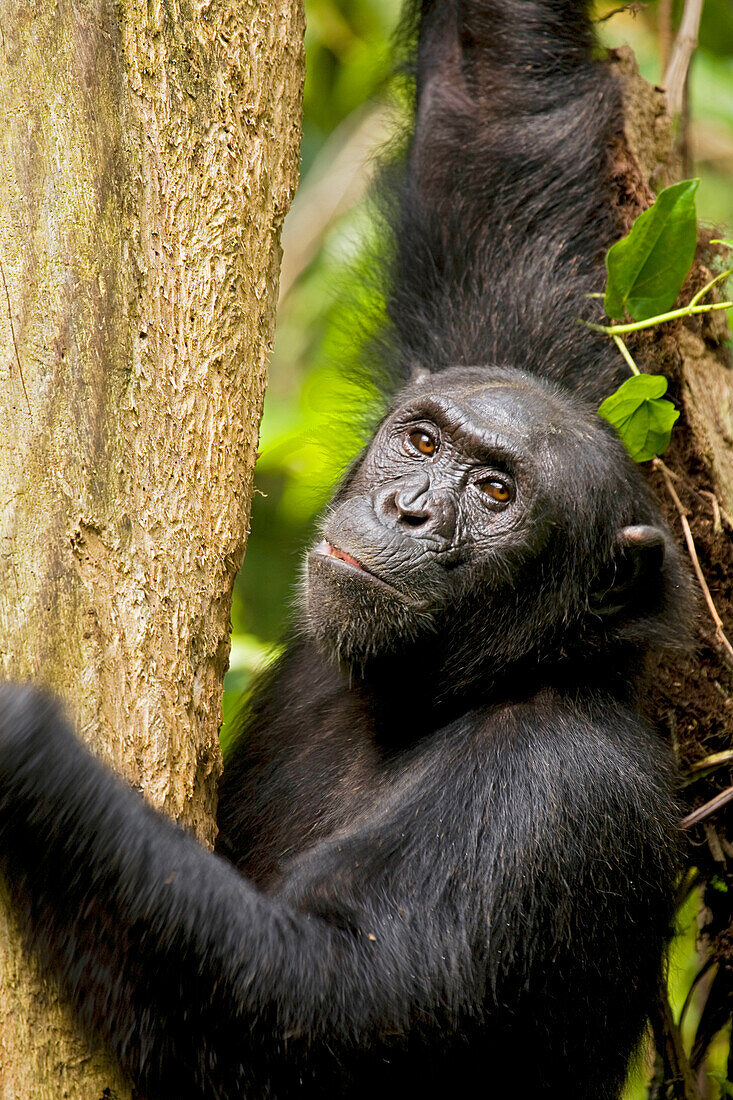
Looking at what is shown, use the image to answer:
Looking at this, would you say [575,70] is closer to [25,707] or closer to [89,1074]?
[25,707]

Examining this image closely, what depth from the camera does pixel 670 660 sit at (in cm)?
531

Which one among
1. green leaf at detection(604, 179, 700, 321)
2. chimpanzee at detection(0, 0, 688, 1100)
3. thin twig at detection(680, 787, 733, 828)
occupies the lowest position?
thin twig at detection(680, 787, 733, 828)

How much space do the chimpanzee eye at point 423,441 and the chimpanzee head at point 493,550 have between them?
2 cm

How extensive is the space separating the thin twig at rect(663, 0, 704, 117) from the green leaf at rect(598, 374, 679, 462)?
2.28 meters

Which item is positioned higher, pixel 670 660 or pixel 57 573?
pixel 57 573

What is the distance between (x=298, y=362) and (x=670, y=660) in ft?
16.7

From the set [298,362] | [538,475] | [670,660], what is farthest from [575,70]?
[298,362]

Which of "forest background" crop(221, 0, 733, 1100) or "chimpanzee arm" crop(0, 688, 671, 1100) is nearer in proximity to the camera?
"chimpanzee arm" crop(0, 688, 671, 1100)

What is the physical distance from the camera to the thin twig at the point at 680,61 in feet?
19.8

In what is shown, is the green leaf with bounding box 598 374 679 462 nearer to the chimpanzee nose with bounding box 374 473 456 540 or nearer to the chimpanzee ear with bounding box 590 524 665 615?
the chimpanzee ear with bounding box 590 524 665 615

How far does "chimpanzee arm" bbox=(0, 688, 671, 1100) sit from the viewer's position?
325 cm

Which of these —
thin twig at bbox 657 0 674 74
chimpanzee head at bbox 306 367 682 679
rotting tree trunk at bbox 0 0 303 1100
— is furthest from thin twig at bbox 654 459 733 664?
thin twig at bbox 657 0 674 74

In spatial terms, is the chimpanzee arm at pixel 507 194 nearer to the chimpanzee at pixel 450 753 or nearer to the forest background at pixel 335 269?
the chimpanzee at pixel 450 753

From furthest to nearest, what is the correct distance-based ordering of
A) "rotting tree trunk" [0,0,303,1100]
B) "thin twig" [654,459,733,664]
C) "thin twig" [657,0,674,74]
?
1. "thin twig" [657,0,674,74]
2. "thin twig" [654,459,733,664]
3. "rotting tree trunk" [0,0,303,1100]
